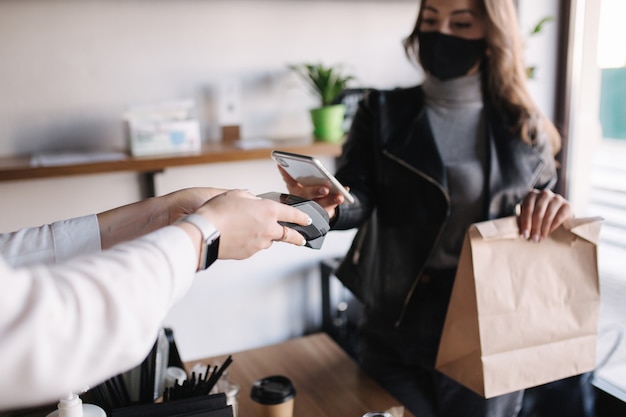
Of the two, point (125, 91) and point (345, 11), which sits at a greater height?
point (345, 11)

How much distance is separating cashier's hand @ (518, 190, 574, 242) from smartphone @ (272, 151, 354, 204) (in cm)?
38

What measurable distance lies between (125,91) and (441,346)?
1.46 meters

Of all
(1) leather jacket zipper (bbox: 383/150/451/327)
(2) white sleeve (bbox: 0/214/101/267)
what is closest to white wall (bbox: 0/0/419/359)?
(1) leather jacket zipper (bbox: 383/150/451/327)

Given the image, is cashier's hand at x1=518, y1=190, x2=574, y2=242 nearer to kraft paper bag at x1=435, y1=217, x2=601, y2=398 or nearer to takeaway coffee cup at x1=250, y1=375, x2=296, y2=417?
kraft paper bag at x1=435, y1=217, x2=601, y2=398

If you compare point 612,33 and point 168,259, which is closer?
point 168,259

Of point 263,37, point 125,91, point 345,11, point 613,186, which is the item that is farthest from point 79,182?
point 613,186

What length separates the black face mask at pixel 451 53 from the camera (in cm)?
145

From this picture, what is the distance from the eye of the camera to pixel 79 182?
204 centimetres

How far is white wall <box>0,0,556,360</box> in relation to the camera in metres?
1.93

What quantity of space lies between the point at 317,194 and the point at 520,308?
500 millimetres

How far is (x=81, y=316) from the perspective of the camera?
1.90 ft

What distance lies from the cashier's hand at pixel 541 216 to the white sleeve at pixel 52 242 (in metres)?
0.87

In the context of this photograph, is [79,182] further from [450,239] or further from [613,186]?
[613,186]

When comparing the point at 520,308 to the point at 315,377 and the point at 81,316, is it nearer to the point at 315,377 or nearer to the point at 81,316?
the point at 315,377
